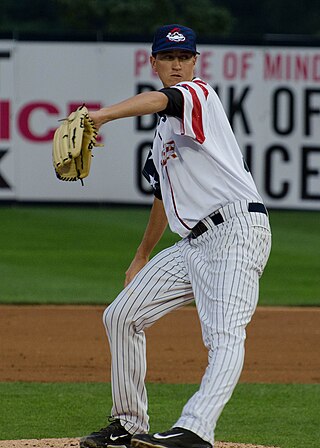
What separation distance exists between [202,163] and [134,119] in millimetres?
11394

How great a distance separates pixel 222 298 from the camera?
4.79m

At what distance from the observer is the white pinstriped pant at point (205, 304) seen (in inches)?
185

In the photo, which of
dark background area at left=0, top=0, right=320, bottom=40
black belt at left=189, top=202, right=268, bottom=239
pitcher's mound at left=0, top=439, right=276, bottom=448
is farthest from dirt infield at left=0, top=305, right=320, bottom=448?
dark background area at left=0, top=0, right=320, bottom=40

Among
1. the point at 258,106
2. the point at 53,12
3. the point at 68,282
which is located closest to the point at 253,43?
the point at 258,106

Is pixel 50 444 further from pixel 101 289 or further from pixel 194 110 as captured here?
pixel 101 289

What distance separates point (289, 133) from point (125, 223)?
256 centimetres

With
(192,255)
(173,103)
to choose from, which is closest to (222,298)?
(192,255)

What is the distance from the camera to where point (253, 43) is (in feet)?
53.5

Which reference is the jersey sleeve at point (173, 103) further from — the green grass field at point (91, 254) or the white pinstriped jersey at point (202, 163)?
the green grass field at point (91, 254)

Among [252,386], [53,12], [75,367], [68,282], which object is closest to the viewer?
[252,386]

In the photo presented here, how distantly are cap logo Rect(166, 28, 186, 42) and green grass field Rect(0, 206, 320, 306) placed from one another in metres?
5.34

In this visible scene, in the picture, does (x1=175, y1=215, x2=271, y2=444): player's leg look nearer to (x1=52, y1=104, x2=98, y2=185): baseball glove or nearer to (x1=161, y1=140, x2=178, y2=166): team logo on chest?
(x1=161, y1=140, x2=178, y2=166): team logo on chest

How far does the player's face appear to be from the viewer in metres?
5.05

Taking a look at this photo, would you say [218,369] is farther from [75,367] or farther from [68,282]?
[68,282]
